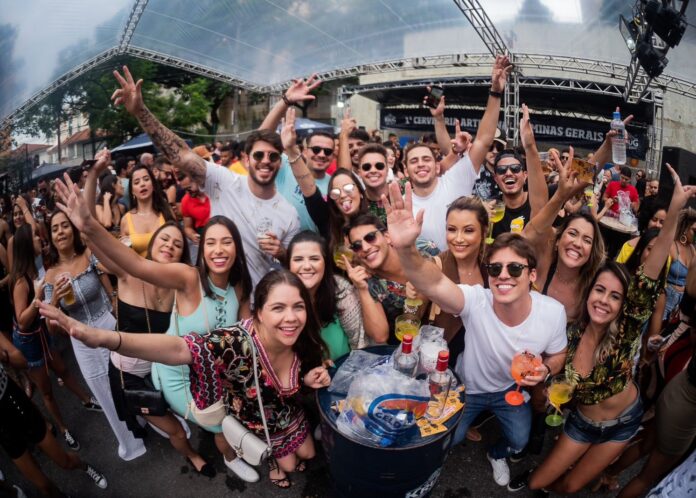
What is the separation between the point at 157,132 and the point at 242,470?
8.43ft

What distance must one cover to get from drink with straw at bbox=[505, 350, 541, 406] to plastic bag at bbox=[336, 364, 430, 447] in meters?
0.67

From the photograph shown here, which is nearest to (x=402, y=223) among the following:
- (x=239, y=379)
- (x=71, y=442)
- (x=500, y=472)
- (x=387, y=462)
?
(x=387, y=462)

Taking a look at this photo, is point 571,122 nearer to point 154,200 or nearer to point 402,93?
point 402,93

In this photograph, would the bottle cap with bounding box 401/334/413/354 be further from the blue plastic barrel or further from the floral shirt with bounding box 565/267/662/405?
the floral shirt with bounding box 565/267/662/405

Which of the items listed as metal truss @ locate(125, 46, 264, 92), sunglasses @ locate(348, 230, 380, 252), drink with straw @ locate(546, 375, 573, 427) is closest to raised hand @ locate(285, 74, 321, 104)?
sunglasses @ locate(348, 230, 380, 252)

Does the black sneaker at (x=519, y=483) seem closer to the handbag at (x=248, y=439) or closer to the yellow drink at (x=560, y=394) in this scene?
the yellow drink at (x=560, y=394)

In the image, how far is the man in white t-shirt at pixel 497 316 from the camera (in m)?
1.99

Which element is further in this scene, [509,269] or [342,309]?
[342,309]

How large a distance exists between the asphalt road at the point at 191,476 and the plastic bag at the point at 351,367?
1.17 m

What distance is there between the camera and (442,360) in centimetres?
188

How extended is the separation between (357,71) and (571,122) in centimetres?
806

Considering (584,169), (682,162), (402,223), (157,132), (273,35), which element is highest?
(273,35)

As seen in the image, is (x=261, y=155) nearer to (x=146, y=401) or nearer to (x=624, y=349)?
(x=146, y=401)

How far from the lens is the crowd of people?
213 cm
